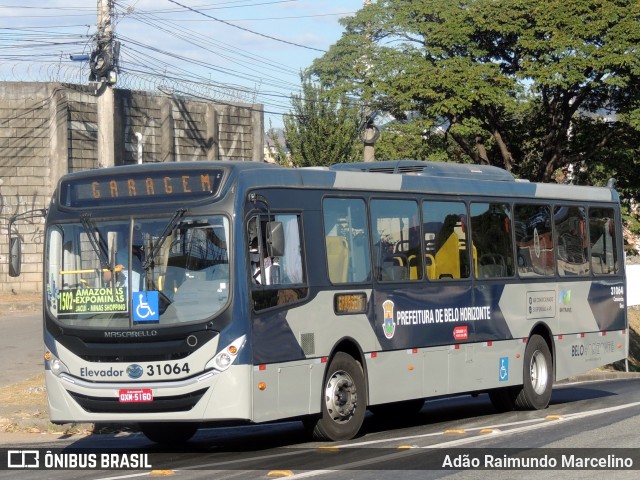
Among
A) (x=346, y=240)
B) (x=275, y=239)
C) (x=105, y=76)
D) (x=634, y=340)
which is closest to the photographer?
(x=275, y=239)

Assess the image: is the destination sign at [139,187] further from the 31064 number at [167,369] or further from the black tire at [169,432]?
the black tire at [169,432]

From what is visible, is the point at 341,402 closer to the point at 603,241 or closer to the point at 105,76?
the point at 603,241

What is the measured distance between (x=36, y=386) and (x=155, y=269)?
7.44 metres

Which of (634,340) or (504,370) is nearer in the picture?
(504,370)

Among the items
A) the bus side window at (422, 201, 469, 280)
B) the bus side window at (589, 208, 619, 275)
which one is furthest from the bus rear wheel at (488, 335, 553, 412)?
the bus side window at (589, 208, 619, 275)

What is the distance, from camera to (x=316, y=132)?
36.0 metres

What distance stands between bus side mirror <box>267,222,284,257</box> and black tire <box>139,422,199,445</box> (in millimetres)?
2491

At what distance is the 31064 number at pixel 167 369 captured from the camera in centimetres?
1180

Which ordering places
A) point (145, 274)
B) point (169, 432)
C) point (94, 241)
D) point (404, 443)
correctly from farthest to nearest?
1. point (169, 432)
2. point (404, 443)
3. point (94, 241)
4. point (145, 274)

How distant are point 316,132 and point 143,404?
2461cm

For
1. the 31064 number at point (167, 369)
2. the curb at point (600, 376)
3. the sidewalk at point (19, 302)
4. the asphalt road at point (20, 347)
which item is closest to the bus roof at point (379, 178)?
the 31064 number at point (167, 369)

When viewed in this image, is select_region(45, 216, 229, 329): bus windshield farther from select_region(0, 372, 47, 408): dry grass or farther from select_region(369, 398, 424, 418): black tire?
select_region(369, 398, 424, 418): black tire

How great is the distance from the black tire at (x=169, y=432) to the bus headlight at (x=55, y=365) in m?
1.51

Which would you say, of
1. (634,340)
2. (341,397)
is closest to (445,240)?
(341,397)
